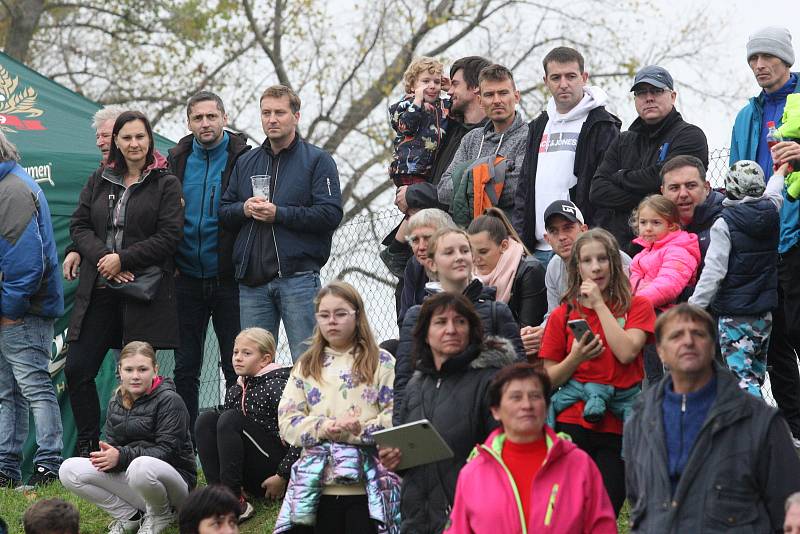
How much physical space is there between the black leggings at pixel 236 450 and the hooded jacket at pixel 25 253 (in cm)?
166

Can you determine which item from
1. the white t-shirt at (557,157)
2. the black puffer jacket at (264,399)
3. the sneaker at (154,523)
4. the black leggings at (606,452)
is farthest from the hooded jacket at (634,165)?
the sneaker at (154,523)

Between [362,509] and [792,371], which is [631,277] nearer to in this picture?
[792,371]

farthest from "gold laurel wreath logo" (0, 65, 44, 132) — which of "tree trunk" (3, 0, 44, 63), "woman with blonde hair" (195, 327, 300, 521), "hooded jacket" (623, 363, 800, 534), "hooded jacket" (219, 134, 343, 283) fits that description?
"tree trunk" (3, 0, 44, 63)

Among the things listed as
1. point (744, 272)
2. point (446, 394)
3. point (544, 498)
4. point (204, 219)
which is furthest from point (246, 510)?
point (744, 272)

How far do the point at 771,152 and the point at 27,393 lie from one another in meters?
4.93

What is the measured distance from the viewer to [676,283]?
670 cm

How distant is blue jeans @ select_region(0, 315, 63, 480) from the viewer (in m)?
8.62

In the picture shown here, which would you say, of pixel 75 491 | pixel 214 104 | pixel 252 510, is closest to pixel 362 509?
pixel 252 510

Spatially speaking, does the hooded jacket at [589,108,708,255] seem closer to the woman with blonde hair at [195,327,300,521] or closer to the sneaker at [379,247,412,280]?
the sneaker at [379,247,412,280]

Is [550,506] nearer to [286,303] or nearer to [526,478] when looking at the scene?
[526,478]

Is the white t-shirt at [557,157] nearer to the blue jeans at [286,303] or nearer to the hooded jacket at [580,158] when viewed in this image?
the hooded jacket at [580,158]

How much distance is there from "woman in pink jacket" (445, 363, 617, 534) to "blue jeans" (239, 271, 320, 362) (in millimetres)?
3147

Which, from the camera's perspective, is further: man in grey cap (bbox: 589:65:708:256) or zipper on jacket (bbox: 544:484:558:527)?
man in grey cap (bbox: 589:65:708:256)

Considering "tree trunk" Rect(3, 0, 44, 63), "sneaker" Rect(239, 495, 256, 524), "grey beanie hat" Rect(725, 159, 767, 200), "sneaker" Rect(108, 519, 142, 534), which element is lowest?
"sneaker" Rect(108, 519, 142, 534)
